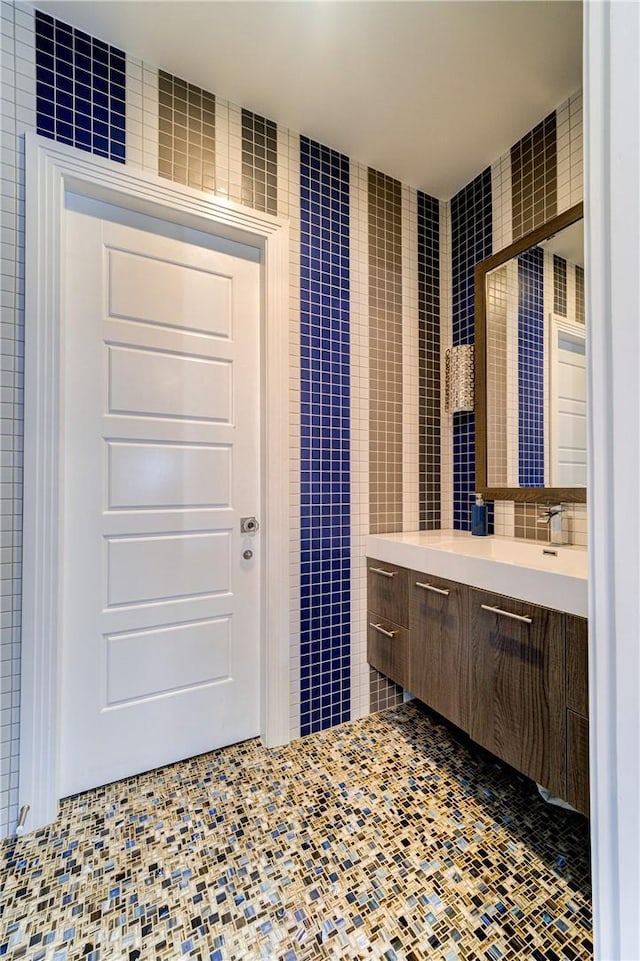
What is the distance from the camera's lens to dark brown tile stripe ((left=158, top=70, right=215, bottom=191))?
61.4 inches

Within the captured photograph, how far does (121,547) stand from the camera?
157 centimetres

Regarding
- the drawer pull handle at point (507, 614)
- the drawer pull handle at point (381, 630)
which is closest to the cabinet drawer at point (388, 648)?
the drawer pull handle at point (381, 630)

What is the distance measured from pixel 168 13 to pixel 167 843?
269cm

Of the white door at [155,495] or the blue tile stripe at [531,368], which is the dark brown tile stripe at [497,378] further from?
the white door at [155,495]

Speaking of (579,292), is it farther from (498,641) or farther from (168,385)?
(168,385)

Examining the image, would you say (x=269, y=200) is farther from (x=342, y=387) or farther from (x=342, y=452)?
(x=342, y=452)

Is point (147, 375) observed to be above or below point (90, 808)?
above

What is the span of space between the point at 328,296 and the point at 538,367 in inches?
39.1

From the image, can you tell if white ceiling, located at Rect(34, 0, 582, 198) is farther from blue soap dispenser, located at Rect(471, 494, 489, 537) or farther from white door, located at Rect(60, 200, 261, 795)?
blue soap dispenser, located at Rect(471, 494, 489, 537)

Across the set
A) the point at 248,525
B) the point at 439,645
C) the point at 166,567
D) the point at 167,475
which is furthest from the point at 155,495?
the point at 439,645

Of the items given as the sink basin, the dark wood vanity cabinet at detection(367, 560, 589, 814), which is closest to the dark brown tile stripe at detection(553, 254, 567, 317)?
the sink basin

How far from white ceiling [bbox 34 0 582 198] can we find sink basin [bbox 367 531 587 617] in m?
1.81

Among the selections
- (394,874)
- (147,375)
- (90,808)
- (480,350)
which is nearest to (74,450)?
(147,375)

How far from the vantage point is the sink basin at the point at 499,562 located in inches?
45.8
